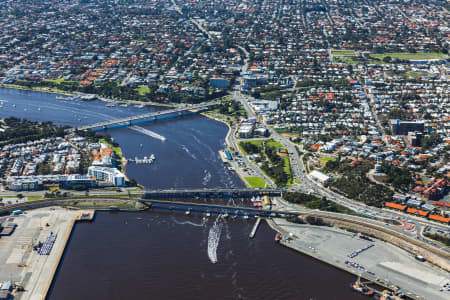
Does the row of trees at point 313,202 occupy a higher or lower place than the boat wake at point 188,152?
higher

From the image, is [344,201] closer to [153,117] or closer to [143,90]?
[153,117]

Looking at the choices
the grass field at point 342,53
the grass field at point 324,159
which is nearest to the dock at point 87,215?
the grass field at point 324,159

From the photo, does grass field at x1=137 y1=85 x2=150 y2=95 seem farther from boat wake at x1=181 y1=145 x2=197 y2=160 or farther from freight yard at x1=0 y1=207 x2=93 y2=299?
freight yard at x1=0 y1=207 x2=93 y2=299

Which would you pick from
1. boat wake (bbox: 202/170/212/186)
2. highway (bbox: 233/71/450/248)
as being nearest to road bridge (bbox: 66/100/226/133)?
highway (bbox: 233/71/450/248)

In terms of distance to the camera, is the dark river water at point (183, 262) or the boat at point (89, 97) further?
the boat at point (89, 97)

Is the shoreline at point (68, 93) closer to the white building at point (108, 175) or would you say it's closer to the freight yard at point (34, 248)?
the white building at point (108, 175)
